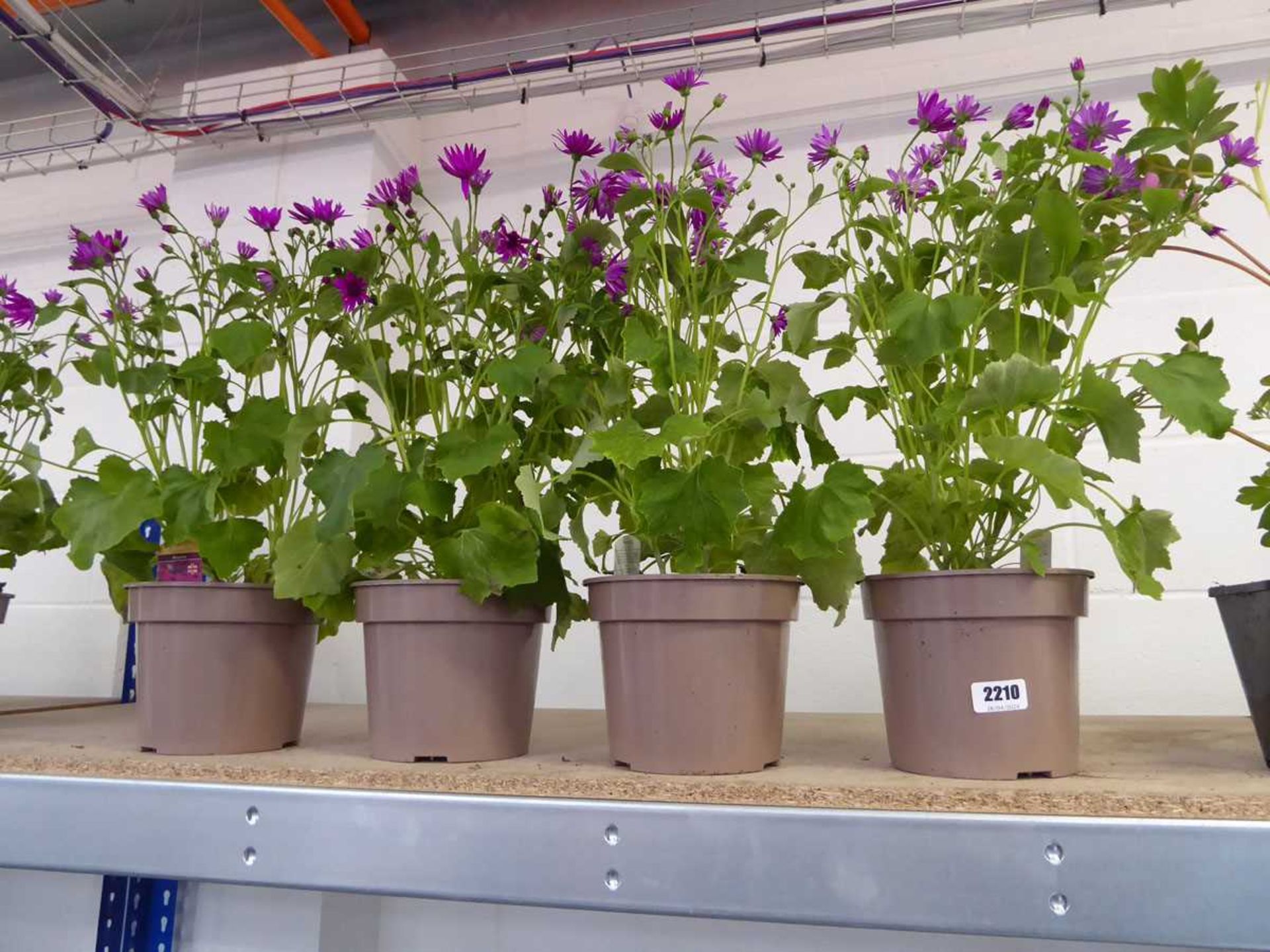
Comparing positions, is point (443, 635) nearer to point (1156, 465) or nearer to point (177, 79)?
point (1156, 465)

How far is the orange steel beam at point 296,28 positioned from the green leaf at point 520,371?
125 cm

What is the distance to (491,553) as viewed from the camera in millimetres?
694

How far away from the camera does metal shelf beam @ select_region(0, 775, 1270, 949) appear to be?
45 cm

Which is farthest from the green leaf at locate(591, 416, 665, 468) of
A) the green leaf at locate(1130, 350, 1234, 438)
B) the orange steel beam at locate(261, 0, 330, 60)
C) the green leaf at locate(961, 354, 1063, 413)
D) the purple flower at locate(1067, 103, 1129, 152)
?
the orange steel beam at locate(261, 0, 330, 60)

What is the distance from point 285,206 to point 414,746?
129cm

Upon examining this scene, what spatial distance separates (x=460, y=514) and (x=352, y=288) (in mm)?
214

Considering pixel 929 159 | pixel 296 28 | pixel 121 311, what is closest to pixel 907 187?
pixel 929 159

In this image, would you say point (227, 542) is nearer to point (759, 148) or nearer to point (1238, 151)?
point (759, 148)

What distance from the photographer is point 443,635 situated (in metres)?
0.71

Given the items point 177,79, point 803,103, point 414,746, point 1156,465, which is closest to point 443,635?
point 414,746

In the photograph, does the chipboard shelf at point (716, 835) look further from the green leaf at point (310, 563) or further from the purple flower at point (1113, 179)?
the purple flower at point (1113, 179)

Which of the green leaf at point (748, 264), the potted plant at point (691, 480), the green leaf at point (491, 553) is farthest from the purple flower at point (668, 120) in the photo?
the green leaf at point (491, 553)

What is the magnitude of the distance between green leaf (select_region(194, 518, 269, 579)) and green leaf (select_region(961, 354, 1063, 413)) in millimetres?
576

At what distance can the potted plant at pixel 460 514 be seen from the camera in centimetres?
70
